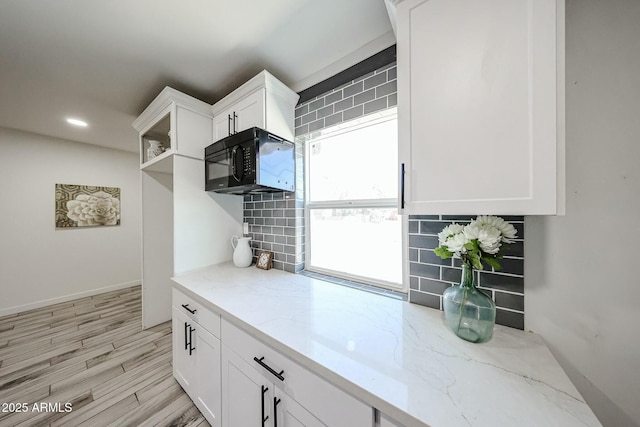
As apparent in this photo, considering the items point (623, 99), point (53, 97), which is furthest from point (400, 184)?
point (53, 97)

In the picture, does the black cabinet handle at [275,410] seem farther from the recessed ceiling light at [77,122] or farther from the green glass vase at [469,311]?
the recessed ceiling light at [77,122]

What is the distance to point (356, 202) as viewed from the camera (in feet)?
4.98

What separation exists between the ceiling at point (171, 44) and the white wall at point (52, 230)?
1303mm

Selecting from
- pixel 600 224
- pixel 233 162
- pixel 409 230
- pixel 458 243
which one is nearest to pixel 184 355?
pixel 233 162

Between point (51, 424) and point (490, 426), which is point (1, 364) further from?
point (490, 426)

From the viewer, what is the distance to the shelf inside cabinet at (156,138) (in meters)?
1.99

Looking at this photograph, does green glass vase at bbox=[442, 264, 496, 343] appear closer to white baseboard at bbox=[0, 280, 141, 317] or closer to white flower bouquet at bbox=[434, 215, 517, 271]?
white flower bouquet at bbox=[434, 215, 517, 271]

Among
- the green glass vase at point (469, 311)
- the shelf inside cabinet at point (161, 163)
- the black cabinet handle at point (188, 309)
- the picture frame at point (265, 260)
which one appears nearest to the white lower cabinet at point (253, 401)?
the black cabinet handle at point (188, 309)

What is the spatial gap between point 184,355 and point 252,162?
1.44m

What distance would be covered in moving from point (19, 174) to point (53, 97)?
1.80 metres

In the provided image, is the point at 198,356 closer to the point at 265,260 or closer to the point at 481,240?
the point at 265,260

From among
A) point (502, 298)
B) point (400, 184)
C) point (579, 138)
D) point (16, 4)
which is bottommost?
point (502, 298)

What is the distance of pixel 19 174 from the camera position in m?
2.70

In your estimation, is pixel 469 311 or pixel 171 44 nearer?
pixel 469 311
